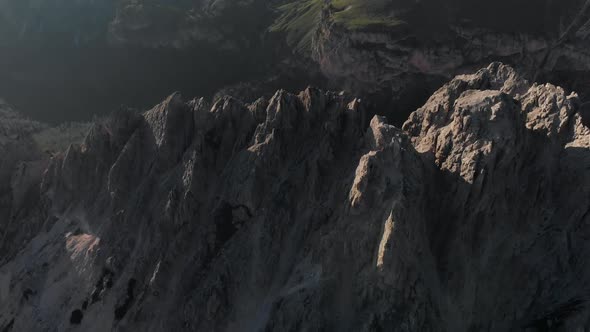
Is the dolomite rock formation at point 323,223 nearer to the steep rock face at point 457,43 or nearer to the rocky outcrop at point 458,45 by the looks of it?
the rocky outcrop at point 458,45

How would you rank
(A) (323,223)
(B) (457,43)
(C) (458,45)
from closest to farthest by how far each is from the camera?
1. (A) (323,223)
2. (C) (458,45)
3. (B) (457,43)

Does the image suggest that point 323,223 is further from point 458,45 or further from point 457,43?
point 457,43

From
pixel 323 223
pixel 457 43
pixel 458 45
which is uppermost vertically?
pixel 457 43

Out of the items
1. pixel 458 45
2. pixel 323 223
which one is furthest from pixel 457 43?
pixel 323 223

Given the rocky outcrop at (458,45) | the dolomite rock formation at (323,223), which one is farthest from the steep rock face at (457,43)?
the dolomite rock formation at (323,223)

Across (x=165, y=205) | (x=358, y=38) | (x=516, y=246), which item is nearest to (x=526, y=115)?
(x=516, y=246)

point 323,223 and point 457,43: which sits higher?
point 457,43

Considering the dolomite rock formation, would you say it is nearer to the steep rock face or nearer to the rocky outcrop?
the rocky outcrop

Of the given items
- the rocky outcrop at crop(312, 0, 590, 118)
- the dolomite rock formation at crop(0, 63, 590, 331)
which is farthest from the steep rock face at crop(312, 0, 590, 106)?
the dolomite rock formation at crop(0, 63, 590, 331)

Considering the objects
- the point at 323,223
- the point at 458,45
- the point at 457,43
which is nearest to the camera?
the point at 323,223
